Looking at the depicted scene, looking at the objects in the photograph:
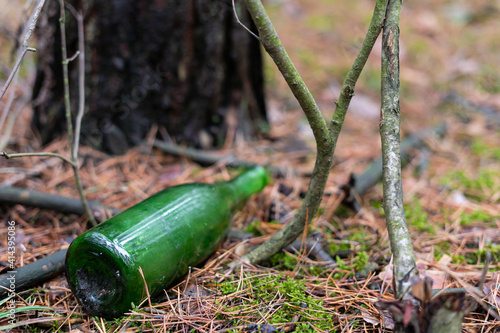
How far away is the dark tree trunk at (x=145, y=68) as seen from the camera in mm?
2246

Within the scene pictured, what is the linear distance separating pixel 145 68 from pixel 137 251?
1.45 meters

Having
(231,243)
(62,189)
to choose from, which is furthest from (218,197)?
(62,189)

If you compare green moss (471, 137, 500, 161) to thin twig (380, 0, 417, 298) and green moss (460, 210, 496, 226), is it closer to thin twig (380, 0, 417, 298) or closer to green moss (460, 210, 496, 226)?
green moss (460, 210, 496, 226)

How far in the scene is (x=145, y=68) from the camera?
233 centimetres

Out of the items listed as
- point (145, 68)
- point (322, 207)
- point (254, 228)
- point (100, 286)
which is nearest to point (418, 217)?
point (322, 207)

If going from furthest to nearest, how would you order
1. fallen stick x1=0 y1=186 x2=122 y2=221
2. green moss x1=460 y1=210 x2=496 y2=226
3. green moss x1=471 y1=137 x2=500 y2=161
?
1. green moss x1=471 y1=137 x2=500 y2=161
2. green moss x1=460 y1=210 x2=496 y2=226
3. fallen stick x1=0 y1=186 x2=122 y2=221

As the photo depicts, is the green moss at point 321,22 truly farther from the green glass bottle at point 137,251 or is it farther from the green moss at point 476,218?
the green glass bottle at point 137,251

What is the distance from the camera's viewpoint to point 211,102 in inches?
100

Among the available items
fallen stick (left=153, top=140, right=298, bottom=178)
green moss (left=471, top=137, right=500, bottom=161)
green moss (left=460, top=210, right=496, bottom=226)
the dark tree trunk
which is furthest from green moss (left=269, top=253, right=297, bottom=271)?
green moss (left=471, top=137, right=500, bottom=161)

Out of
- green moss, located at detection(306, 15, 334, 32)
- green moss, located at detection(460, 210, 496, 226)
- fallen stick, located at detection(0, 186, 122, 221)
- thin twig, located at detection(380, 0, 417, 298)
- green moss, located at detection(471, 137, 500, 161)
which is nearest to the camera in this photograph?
thin twig, located at detection(380, 0, 417, 298)

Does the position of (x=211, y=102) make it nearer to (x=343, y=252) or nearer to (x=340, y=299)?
(x=343, y=252)

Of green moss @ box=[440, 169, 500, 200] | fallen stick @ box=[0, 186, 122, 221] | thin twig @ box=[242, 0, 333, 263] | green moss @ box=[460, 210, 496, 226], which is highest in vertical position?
thin twig @ box=[242, 0, 333, 263]

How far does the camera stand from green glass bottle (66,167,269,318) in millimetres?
1168

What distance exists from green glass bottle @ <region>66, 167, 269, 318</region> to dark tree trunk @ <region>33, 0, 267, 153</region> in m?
1.07
